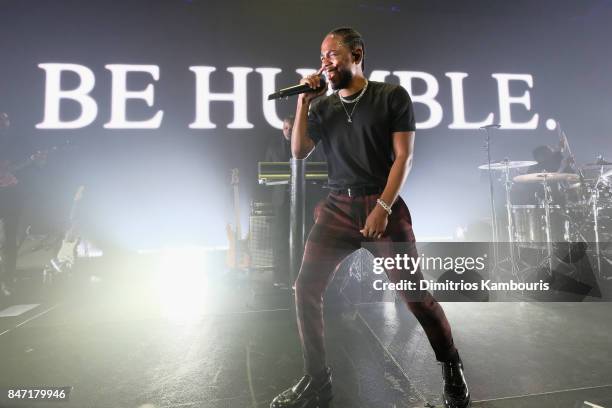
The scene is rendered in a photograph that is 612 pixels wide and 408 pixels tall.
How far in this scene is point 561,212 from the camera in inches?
164

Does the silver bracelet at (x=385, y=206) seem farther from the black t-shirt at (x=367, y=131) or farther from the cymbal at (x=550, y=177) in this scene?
the cymbal at (x=550, y=177)

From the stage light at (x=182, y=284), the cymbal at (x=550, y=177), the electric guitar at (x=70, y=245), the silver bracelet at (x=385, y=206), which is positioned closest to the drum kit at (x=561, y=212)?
the cymbal at (x=550, y=177)

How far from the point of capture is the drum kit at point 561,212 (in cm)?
391

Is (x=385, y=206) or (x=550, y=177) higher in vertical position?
(x=550, y=177)

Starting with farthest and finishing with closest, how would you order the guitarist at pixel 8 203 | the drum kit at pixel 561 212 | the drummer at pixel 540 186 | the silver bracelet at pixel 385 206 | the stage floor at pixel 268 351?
1. the drummer at pixel 540 186
2. the drum kit at pixel 561 212
3. the guitarist at pixel 8 203
4. the stage floor at pixel 268 351
5. the silver bracelet at pixel 385 206

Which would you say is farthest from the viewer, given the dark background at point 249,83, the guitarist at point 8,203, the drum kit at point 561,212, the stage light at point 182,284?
the dark background at point 249,83

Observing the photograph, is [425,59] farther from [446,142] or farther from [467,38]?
[446,142]

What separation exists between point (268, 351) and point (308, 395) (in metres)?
0.69

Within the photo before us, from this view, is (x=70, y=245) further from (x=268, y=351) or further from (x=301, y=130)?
(x=301, y=130)

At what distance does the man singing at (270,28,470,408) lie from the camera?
1.28 m

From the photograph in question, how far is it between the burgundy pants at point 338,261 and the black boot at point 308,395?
4 cm

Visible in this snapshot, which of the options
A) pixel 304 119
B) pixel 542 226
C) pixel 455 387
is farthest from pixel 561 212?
pixel 304 119

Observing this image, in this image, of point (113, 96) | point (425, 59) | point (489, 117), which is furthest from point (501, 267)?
point (113, 96)

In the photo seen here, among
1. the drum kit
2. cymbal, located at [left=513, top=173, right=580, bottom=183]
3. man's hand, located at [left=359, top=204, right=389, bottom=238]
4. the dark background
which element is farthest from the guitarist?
cymbal, located at [left=513, top=173, right=580, bottom=183]
